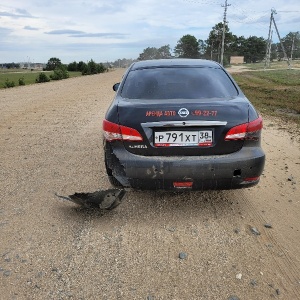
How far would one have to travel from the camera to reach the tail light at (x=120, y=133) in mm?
3238

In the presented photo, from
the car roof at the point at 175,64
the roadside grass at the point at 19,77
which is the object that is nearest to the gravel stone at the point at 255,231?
the car roof at the point at 175,64

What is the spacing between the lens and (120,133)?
3.29 metres

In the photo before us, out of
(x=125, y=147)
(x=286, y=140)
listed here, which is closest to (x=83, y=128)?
(x=286, y=140)

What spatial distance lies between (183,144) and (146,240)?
0.92 m

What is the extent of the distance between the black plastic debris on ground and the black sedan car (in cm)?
36

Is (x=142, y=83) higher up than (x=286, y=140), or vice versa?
(x=142, y=83)

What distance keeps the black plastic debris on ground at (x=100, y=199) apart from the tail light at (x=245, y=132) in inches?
51.1

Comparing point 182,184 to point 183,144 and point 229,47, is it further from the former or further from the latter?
point 229,47

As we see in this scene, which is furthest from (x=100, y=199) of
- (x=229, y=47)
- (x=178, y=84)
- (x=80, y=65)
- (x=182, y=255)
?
(x=229, y=47)

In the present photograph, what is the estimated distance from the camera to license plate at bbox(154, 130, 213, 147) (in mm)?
3189

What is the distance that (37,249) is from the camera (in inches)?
118

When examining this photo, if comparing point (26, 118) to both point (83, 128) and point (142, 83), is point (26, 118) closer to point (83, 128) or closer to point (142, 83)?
point (83, 128)

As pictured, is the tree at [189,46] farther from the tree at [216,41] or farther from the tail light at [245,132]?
the tail light at [245,132]

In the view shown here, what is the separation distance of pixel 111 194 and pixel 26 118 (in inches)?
277
